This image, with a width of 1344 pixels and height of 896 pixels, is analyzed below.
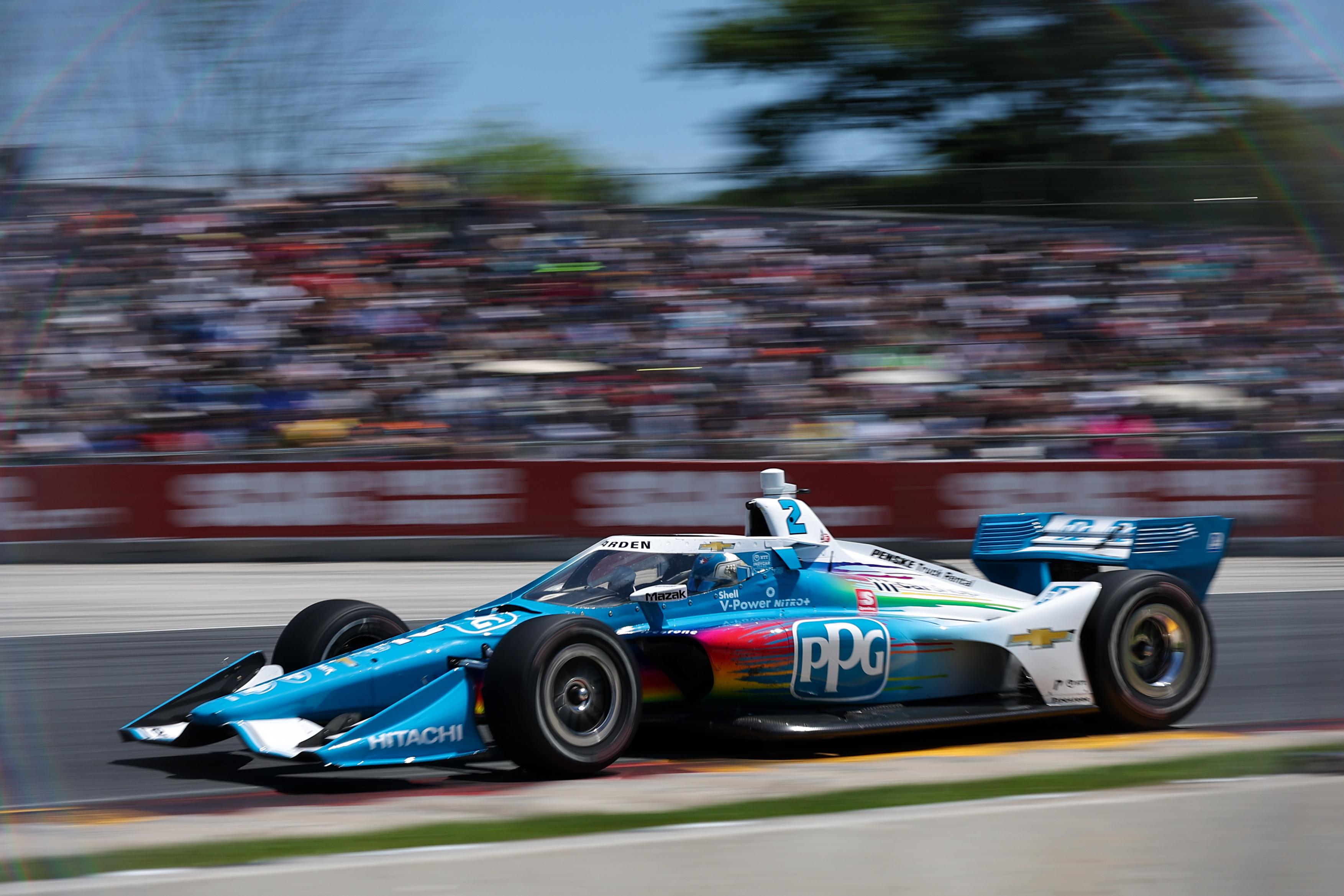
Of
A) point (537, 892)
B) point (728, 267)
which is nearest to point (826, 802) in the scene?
point (537, 892)

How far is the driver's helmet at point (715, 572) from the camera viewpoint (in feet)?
20.6

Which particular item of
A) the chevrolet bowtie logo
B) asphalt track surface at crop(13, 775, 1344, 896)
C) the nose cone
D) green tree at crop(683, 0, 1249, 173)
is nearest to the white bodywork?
the chevrolet bowtie logo

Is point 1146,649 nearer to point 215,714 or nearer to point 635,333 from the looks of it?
point 215,714

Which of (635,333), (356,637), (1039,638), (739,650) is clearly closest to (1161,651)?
(1039,638)

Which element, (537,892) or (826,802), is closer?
(537,892)

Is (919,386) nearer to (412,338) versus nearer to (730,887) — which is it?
(412,338)

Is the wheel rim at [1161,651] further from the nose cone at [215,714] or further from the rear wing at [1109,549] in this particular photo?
the nose cone at [215,714]

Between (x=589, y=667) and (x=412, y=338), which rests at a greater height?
(x=412, y=338)

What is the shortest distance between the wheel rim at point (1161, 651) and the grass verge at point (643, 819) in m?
1.77

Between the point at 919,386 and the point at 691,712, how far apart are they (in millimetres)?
9564

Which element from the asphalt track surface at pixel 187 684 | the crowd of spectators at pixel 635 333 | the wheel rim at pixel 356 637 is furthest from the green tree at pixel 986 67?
the wheel rim at pixel 356 637

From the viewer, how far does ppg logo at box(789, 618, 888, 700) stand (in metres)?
6.10

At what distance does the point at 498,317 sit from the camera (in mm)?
15578

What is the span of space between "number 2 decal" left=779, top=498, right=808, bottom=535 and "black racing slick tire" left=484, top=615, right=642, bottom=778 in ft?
4.31
